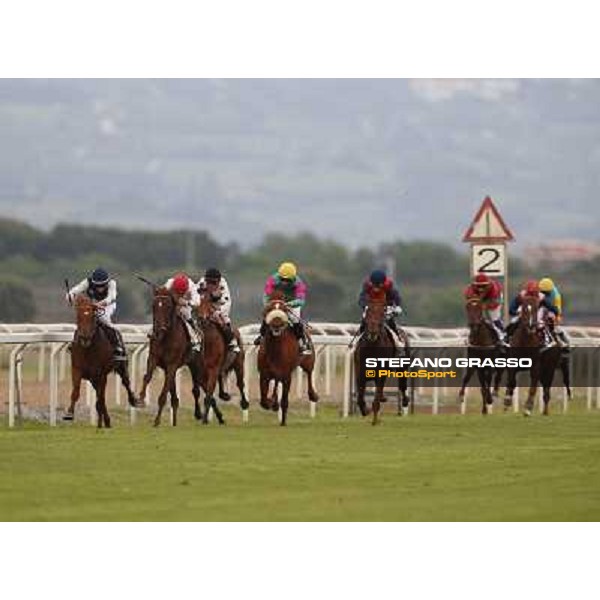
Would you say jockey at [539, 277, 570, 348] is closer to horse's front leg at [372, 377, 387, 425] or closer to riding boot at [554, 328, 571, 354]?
riding boot at [554, 328, 571, 354]

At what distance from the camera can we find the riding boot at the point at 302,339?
28875mm

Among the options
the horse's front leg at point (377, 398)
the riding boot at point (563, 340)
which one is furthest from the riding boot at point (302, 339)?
the riding boot at point (563, 340)

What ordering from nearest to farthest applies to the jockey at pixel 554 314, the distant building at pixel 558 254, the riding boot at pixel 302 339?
1. the riding boot at pixel 302 339
2. the jockey at pixel 554 314
3. the distant building at pixel 558 254

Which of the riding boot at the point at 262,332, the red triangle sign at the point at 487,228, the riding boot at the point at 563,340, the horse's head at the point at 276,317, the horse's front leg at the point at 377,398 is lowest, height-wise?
the horse's front leg at the point at 377,398

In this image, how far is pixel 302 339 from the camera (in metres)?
29.0

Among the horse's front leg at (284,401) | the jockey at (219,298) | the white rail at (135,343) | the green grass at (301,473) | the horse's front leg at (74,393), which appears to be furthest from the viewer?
the jockey at (219,298)

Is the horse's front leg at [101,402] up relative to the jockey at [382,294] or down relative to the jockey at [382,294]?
down

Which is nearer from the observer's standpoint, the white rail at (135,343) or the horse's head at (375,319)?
the white rail at (135,343)

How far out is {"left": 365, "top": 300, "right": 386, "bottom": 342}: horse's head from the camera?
93.2ft

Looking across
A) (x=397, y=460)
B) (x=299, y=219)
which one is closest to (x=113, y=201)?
(x=299, y=219)

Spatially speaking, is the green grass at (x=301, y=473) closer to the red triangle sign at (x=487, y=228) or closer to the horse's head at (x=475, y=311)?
the horse's head at (x=475, y=311)

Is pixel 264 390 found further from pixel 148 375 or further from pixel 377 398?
pixel 148 375

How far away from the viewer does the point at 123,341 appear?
28969mm

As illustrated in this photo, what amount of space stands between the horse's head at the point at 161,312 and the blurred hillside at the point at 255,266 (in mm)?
41895
